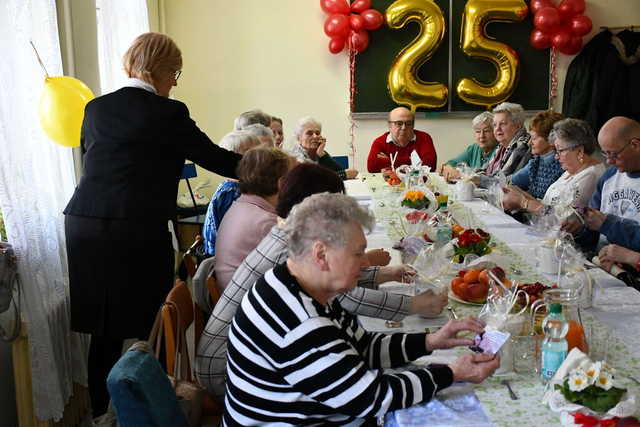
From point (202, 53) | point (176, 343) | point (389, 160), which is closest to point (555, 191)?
point (389, 160)

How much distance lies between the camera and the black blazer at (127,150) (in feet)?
8.28

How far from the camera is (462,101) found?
262 inches

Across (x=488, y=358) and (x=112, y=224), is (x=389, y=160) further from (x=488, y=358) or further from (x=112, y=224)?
(x=488, y=358)

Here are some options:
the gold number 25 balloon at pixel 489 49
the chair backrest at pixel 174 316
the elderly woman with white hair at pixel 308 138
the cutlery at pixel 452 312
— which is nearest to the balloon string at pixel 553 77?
the gold number 25 balloon at pixel 489 49

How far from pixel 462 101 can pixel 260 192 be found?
15.0 feet

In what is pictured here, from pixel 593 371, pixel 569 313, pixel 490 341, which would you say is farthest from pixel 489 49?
pixel 593 371

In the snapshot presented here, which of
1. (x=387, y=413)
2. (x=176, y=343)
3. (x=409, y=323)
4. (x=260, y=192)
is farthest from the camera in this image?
(x=260, y=192)

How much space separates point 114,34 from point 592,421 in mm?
4351

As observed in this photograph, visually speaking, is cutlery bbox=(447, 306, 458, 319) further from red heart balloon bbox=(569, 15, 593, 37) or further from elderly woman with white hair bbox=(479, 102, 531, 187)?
red heart balloon bbox=(569, 15, 593, 37)

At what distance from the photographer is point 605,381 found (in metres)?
1.27

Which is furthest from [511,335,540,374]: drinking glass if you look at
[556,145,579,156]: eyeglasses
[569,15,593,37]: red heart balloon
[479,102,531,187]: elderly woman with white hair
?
[569,15,593,37]: red heart balloon

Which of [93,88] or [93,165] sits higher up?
[93,88]

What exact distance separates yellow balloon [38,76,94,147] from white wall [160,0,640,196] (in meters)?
3.96

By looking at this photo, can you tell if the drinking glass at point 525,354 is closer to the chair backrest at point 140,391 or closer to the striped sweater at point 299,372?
the striped sweater at point 299,372
